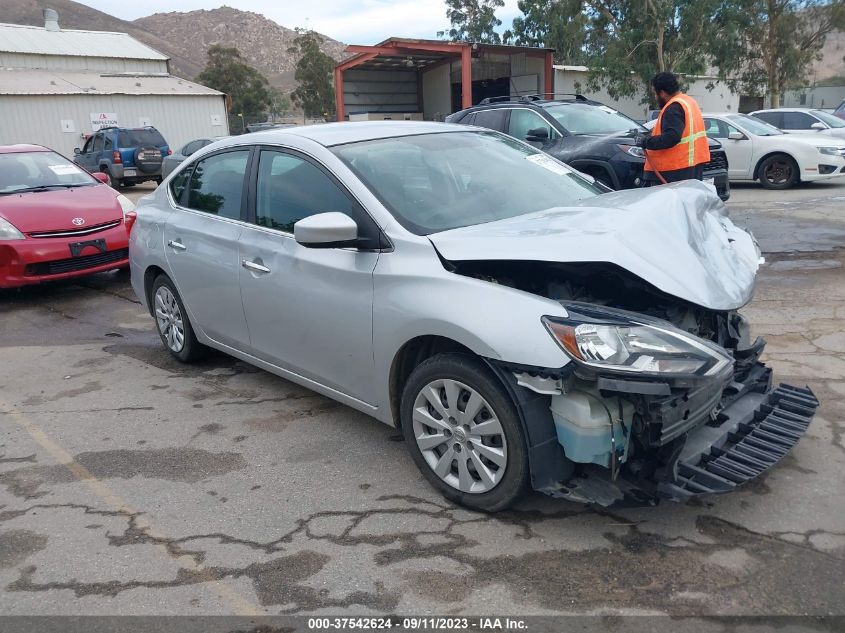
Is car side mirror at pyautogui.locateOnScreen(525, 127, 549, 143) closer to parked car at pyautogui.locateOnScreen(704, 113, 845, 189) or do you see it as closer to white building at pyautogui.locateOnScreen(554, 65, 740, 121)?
parked car at pyautogui.locateOnScreen(704, 113, 845, 189)

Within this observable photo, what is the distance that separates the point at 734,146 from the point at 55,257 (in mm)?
12022

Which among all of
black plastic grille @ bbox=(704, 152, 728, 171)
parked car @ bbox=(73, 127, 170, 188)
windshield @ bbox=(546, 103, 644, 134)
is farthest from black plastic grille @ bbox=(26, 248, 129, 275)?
parked car @ bbox=(73, 127, 170, 188)

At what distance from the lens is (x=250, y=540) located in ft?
10.3

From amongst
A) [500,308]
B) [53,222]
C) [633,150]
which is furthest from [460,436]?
[633,150]

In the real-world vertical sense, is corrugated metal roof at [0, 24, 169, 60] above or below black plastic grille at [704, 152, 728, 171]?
above

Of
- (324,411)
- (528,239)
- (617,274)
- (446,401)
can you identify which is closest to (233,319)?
(324,411)

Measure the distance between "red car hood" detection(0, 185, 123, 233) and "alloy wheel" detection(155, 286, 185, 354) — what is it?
2916 mm

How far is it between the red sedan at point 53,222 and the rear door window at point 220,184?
131 inches

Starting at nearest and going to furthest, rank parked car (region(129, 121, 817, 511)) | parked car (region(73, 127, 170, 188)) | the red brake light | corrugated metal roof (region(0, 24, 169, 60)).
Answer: parked car (region(129, 121, 817, 511)) → the red brake light → parked car (region(73, 127, 170, 188)) → corrugated metal roof (region(0, 24, 169, 60))

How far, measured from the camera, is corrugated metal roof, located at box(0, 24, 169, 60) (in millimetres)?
36406

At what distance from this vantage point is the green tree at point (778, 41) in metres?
34.0

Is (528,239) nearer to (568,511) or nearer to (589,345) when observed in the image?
(589,345)

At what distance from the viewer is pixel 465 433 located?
3.13 m

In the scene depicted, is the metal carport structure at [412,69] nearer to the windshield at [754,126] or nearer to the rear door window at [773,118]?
the rear door window at [773,118]
